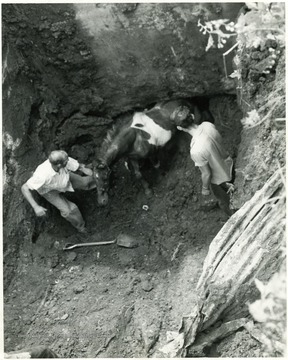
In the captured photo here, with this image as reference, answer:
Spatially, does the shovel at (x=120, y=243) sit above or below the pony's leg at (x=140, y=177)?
below

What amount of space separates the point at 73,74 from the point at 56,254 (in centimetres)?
230

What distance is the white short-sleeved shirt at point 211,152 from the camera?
7734 millimetres

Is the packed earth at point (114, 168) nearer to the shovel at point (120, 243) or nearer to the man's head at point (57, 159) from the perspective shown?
the shovel at point (120, 243)

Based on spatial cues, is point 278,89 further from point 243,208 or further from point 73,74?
point 73,74

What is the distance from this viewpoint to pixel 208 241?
852 centimetres

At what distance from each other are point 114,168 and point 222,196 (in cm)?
177

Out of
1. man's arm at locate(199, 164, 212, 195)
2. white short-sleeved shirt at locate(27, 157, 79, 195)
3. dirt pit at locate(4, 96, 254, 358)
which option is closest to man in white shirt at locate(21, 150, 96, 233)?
white short-sleeved shirt at locate(27, 157, 79, 195)

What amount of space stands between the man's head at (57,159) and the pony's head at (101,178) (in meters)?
0.56

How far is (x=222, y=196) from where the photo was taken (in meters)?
8.42

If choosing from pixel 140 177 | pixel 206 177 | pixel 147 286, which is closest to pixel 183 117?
pixel 206 177

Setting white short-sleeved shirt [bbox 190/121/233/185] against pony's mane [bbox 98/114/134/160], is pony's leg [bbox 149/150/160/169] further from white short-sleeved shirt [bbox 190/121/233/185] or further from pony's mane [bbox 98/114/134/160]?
white short-sleeved shirt [bbox 190/121/233/185]

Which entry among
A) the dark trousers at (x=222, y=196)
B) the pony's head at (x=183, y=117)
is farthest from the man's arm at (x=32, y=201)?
the dark trousers at (x=222, y=196)

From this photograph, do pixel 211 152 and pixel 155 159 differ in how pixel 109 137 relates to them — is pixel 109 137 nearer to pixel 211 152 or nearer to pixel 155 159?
pixel 155 159

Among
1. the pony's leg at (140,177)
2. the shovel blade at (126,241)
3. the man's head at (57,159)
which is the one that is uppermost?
the man's head at (57,159)
